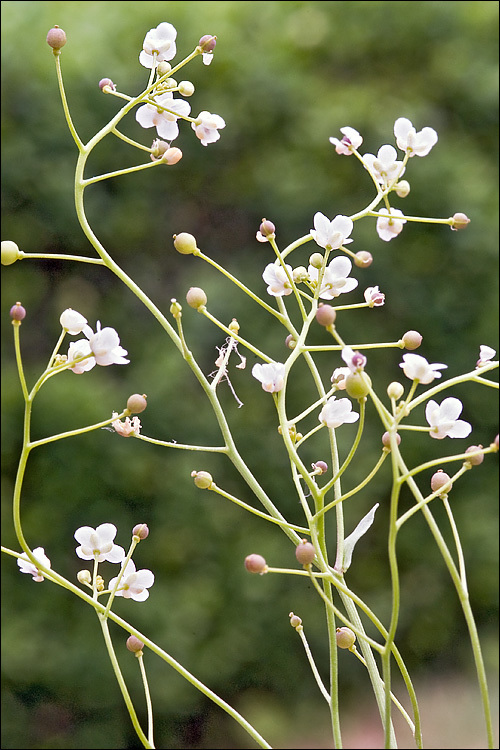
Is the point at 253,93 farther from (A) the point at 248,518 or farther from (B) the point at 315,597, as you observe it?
(B) the point at 315,597

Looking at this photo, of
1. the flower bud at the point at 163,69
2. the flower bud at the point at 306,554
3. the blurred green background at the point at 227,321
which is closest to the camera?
the flower bud at the point at 306,554

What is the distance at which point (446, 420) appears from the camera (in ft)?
1.14

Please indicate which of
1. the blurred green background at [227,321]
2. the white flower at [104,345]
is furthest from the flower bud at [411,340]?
the blurred green background at [227,321]

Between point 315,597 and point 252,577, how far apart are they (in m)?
0.12

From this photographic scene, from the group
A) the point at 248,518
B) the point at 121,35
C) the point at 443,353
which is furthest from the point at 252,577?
the point at 121,35

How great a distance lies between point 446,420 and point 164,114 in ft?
0.73

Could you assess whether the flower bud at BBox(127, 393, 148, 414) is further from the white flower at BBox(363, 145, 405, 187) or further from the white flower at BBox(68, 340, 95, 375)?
the white flower at BBox(363, 145, 405, 187)

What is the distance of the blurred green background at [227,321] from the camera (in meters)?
1.38

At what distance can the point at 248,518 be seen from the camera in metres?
1.43

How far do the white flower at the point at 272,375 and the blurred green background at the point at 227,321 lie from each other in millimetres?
991

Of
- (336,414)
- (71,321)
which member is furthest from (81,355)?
(336,414)

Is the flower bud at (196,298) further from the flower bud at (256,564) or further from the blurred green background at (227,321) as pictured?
the blurred green background at (227,321)

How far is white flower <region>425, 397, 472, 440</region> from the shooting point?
344 millimetres

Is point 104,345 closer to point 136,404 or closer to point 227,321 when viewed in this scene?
point 136,404
